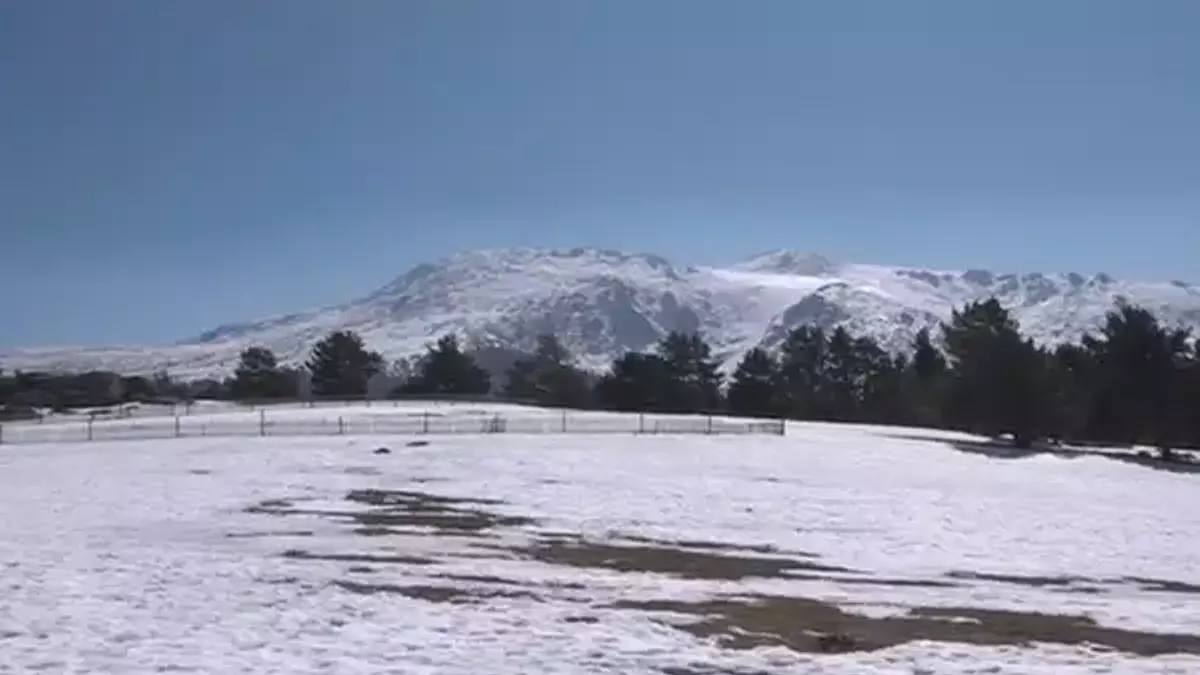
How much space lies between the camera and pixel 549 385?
96812 millimetres

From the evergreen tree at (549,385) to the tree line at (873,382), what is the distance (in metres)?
0.17

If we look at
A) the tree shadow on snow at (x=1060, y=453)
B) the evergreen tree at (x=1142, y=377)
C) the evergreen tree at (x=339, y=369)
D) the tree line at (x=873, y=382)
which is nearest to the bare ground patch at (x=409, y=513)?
the tree shadow on snow at (x=1060, y=453)

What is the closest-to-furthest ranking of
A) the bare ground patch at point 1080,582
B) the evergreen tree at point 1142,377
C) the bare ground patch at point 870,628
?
the bare ground patch at point 870,628
the bare ground patch at point 1080,582
the evergreen tree at point 1142,377

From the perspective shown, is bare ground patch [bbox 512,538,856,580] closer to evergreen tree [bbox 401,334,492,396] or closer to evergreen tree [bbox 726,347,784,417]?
evergreen tree [bbox 726,347,784,417]

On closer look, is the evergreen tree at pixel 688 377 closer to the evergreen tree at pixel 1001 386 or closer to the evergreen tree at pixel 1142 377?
the evergreen tree at pixel 1001 386

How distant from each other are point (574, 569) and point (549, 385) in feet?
251

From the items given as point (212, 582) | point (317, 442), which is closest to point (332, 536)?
point (212, 582)

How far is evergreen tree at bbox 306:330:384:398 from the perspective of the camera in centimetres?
9662

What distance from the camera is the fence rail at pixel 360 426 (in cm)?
5478

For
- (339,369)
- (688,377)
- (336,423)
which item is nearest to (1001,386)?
(336,423)

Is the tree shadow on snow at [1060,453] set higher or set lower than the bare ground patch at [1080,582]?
higher

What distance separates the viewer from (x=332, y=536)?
930 inches

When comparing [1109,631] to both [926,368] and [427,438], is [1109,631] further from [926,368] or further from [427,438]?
[926,368]

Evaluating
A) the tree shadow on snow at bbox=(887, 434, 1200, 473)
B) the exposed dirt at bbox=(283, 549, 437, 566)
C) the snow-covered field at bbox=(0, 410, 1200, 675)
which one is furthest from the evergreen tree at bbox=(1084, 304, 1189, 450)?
the exposed dirt at bbox=(283, 549, 437, 566)
